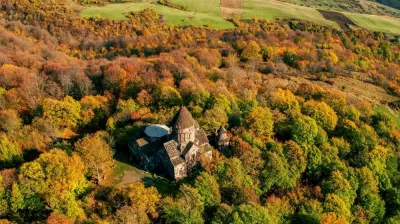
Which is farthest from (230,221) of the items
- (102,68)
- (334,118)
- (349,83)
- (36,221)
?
(349,83)

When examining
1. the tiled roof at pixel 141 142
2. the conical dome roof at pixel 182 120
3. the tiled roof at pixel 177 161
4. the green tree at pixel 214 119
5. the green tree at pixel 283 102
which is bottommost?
the green tree at pixel 283 102

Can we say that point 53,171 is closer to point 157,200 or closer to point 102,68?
point 157,200

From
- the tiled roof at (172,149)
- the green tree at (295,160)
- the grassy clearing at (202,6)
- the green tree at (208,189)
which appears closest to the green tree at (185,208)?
the green tree at (208,189)

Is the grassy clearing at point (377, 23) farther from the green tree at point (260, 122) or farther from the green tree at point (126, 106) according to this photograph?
the green tree at point (126, 106)

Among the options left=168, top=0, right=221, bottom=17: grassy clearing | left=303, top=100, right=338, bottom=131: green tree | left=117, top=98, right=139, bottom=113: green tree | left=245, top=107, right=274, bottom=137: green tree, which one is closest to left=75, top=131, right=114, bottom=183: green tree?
left=117, top=98, right=139, bottom=113: green tree

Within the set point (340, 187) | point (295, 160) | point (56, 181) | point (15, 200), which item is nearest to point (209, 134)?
point (295, 160)

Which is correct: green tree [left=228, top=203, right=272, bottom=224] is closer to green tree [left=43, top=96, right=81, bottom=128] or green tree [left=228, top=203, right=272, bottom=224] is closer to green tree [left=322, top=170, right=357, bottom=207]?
green tree [left=322, top=170, right=357, bottom=207]
